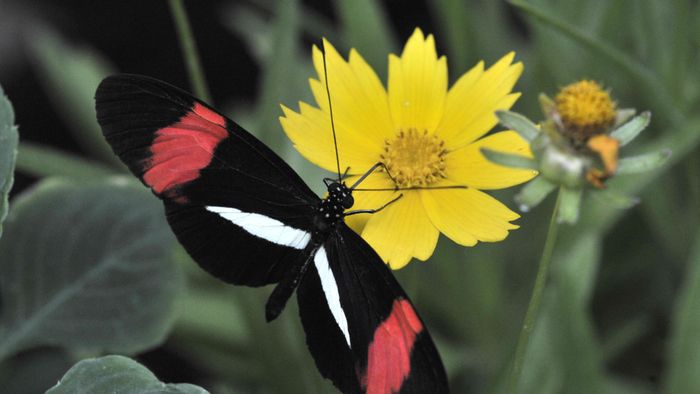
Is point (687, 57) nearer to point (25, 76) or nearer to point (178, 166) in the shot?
point (178, 166)

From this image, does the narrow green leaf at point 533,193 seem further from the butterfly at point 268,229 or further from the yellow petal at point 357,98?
the yellow petal at point 357,98

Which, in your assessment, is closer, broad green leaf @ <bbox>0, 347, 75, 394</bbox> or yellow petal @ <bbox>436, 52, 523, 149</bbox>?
yellow petal @ <bbox>436, 52, 523, 149</bbox>

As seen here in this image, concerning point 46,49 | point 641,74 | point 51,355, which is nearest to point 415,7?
point 46,49

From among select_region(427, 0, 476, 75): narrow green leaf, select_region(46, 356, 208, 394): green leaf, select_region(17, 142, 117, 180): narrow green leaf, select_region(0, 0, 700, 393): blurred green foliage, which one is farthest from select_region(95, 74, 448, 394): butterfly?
select_region(17, 142, 117, 180): narrow green leaf

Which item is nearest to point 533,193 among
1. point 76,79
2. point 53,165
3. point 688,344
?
point 688,344

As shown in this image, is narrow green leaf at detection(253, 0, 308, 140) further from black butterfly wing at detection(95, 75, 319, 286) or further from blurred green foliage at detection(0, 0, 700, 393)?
black butterfly wing at detection(95, 75, 319, 286)

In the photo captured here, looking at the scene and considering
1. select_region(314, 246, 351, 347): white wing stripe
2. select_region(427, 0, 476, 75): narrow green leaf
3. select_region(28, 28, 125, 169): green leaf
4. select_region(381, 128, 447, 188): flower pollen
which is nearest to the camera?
select_region(314, 246, 351, 347): white wing stripe

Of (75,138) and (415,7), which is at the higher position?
(415,7)

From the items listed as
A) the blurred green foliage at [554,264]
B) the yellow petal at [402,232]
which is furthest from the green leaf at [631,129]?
the blurred green foliage at [554,264]
